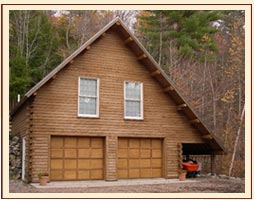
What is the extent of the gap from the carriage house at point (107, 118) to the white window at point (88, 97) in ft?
0.14

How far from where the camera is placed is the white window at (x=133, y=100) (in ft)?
→ 65.1

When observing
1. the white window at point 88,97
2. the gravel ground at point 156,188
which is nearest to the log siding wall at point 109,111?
the white window at point 88,97

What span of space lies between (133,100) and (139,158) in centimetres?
267

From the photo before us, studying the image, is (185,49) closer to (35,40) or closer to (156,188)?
(35,40)

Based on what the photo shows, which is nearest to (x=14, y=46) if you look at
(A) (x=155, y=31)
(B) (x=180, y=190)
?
(A) (x=155, y=31)

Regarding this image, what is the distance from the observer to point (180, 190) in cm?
1653

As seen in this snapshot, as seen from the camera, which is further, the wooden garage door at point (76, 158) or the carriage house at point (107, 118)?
the wooden garage door at point (76, 158)

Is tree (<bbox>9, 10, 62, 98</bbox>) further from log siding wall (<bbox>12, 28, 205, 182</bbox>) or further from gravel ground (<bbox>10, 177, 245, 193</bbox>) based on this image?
gravel ground (<bbox>10, 177, 245, 193</bbox>)

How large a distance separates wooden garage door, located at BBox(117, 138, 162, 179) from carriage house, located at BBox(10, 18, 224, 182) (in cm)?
4

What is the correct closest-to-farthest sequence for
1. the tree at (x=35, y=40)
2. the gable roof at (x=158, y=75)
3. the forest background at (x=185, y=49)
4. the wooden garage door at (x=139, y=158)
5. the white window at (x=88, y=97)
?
the white window at (x=88, y=97) < the gable roof at (x=158, y=75) < the wooden garage door at (x=139, y=158) < the tree at (x=35, y=40) < the forest background at (x=185, y=49)

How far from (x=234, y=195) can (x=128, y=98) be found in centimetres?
674

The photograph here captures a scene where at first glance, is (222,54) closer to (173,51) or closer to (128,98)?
(173,51)

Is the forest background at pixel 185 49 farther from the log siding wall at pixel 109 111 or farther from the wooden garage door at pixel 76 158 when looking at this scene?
the wooden garage door at pixel 76 158

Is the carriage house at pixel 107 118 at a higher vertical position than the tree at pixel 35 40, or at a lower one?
lower
